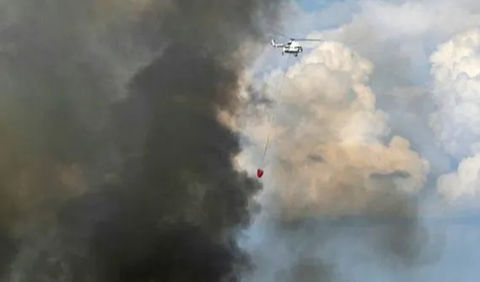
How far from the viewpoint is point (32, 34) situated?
4588 centimetres

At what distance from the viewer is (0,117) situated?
45.7m

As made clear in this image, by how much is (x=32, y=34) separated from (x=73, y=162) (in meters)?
5.97

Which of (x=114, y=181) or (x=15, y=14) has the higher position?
(x=15, y=14)

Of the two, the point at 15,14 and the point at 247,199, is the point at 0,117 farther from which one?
the point at 247,199

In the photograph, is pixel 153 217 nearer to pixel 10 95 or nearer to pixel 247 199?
pixel 247 199

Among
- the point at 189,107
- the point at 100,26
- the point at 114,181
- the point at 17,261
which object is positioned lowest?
the point at 17,261

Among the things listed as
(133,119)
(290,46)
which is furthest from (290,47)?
(133,119)

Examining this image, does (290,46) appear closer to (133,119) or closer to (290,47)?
(290,47)

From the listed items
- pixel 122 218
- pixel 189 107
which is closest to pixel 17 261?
pixel 122 218

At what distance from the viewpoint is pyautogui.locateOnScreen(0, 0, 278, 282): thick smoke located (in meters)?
45.2

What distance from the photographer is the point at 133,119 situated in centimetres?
4566

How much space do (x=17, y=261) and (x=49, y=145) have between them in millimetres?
5217

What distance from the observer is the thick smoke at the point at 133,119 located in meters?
45.2

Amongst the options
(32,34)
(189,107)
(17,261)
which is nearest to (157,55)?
(189,107)
